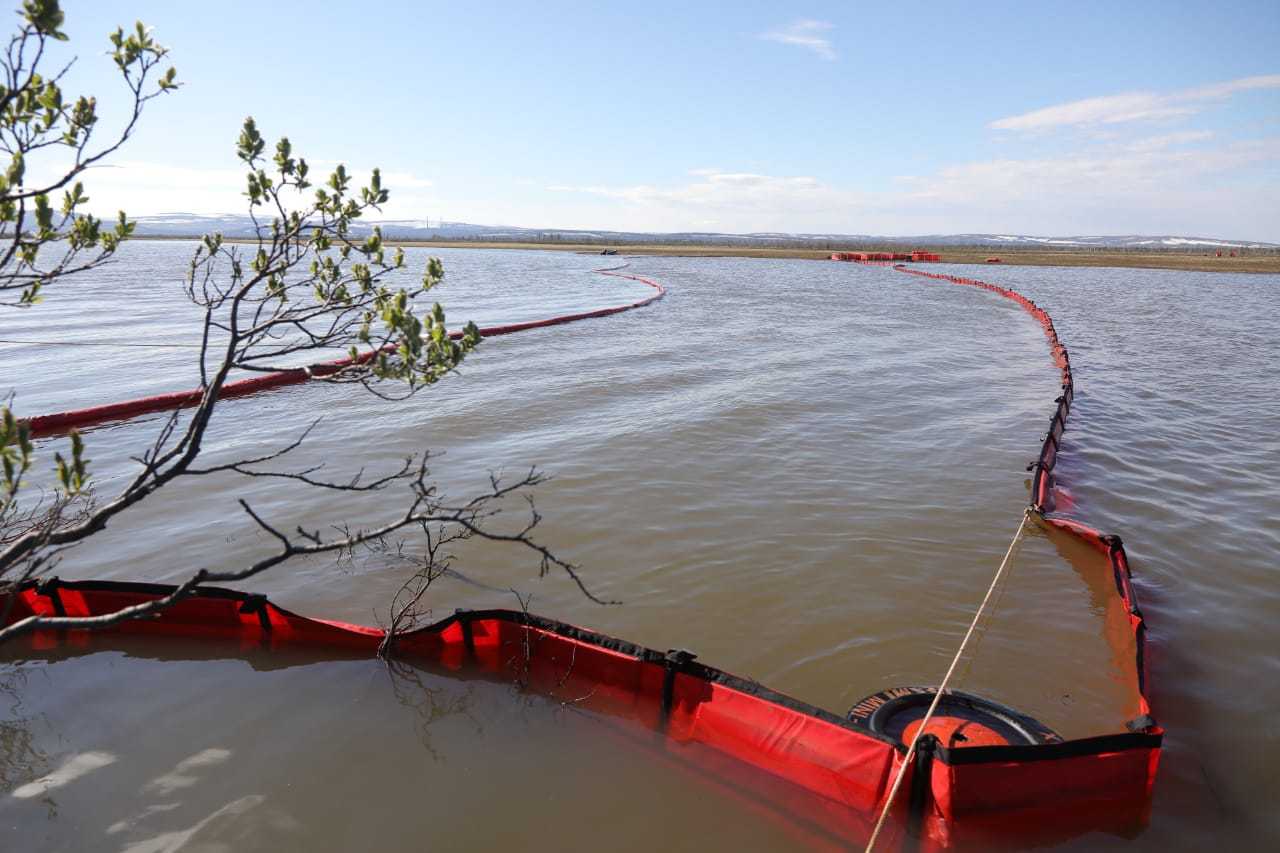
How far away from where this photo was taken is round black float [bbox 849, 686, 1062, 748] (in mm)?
5168

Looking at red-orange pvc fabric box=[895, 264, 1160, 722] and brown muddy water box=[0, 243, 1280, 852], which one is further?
red-orange pvc fabric box=[895, 264, 1160, 722]

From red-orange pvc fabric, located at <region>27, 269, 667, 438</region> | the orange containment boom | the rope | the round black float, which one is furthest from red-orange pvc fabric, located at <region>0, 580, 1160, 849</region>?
red-orange pvc fabric, located at <region>27, 269, 667, 438</region>

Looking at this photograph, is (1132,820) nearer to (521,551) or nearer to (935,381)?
(521,551)

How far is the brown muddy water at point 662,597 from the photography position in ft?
15.8

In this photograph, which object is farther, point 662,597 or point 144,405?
point 144,405

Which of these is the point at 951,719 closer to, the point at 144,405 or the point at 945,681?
the point at 945,681

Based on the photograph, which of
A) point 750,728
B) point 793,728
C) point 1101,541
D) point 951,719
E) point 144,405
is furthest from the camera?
point 144,405

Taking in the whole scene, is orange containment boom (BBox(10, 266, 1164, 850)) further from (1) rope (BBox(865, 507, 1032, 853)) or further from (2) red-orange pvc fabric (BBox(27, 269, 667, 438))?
(2) red-orange pvc fabric (BBox(27, 269, 667, 438))

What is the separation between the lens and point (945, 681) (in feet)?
16.0

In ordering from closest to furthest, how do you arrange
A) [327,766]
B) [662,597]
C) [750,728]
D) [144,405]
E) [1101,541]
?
[750,728], [327,766], [662,597], [1101,541], [144,405]

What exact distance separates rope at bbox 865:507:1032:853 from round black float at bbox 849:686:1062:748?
0.21 ft

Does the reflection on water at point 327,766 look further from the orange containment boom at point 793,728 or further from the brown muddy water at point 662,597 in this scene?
the orange containment boom at point 793,728

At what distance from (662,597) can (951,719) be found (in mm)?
2827

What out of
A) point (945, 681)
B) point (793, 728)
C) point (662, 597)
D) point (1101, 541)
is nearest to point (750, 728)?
point (793, 728)
